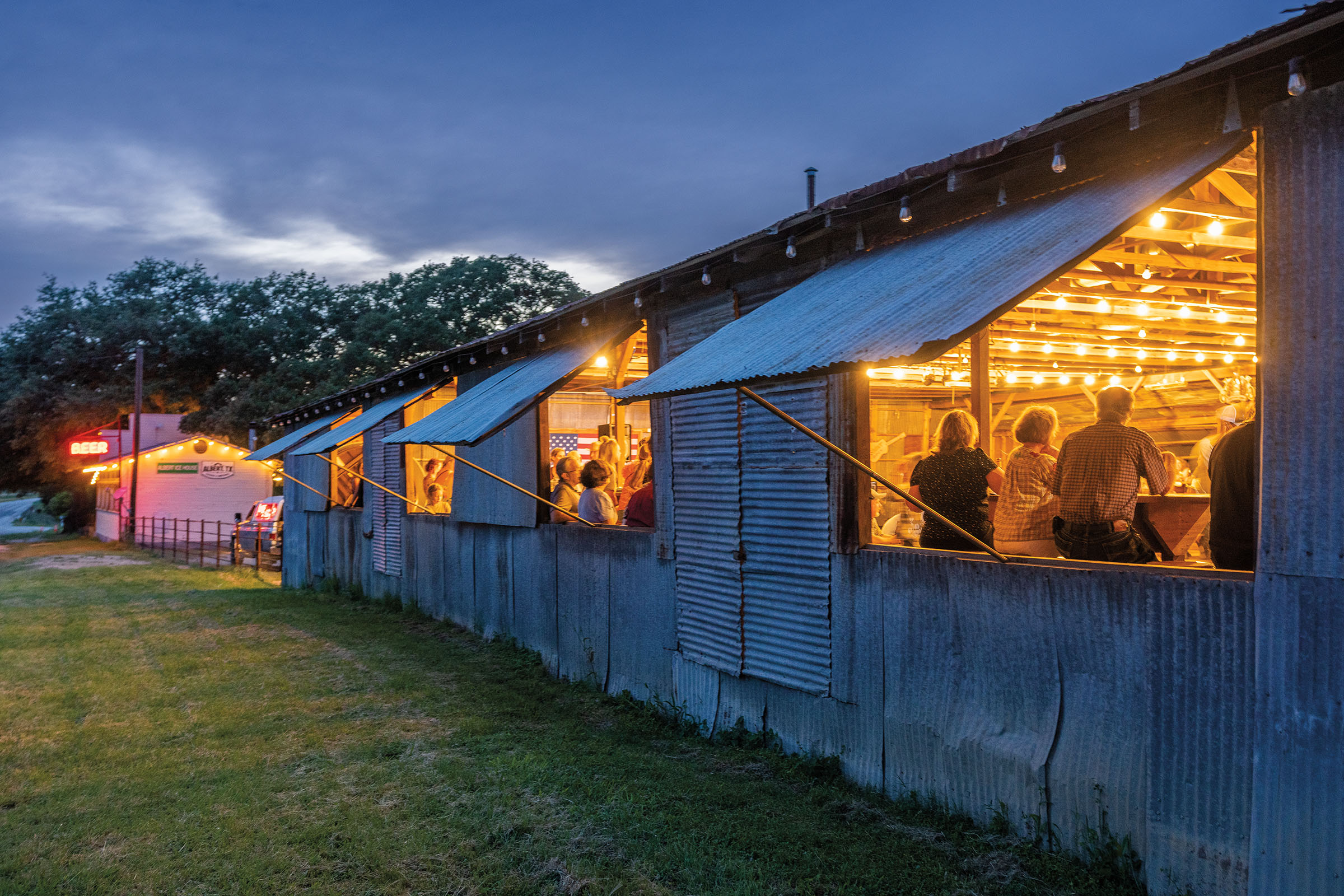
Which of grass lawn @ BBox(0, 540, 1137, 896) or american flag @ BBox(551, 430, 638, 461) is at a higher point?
american flag @ BBox(551, 430, 638, 461)

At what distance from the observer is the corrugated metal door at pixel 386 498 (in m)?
14.2

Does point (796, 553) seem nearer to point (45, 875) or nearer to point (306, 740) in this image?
point (306, 740)

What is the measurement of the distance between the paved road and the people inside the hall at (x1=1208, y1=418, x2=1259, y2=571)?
5283 centimetres

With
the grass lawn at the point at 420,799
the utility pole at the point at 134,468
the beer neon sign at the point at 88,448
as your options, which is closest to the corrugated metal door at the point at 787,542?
the grass lawn at the point at 420,799

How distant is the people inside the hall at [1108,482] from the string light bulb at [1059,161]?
108 centimetres

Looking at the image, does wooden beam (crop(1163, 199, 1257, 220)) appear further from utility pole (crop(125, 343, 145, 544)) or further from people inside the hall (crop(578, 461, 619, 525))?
utility pole (crop(125, 343, 145, 544))

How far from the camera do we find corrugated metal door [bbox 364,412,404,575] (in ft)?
46.5

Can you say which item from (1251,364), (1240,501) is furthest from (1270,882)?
(1251,364)

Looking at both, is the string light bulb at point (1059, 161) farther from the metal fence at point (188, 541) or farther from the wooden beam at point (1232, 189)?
the metal fence at point (188, 541)

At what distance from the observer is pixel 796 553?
6.27 m

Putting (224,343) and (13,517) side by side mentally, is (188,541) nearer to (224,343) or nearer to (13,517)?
(224,343)

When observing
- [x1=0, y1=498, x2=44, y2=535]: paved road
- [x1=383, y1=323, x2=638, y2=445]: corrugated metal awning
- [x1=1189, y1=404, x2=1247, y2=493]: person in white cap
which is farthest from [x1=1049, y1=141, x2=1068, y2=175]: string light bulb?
[x1=0, y1=498, x2=44, y2=535]: paved road

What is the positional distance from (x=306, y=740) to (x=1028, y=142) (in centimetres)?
598

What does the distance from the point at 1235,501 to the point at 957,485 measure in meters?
1.61
